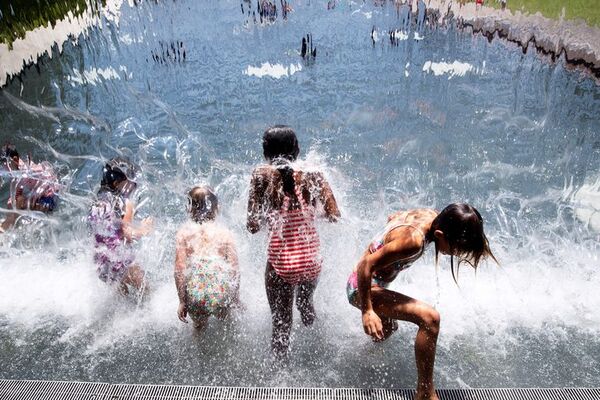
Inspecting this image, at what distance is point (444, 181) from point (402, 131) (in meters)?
1.89

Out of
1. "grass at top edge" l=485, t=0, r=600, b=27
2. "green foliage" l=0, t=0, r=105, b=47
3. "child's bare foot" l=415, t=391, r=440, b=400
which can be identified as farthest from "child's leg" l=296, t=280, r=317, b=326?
"grass at top edge" l=485, t=0, r=600, b=27

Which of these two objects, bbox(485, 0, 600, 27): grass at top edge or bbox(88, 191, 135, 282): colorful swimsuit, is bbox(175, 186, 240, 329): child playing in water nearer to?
bbox(88, 191, 135, 282): colorful swimsuit

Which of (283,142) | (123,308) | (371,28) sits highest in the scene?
(283,142)

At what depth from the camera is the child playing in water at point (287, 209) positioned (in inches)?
108

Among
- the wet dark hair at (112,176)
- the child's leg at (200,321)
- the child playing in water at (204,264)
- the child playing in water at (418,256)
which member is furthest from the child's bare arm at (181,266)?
the child playing in water at (418,256)

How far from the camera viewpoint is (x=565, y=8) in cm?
1345

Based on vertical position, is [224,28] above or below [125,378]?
below

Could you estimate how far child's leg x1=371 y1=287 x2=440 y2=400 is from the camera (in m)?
2.56

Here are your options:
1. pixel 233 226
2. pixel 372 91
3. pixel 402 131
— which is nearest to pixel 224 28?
pixel 372 91

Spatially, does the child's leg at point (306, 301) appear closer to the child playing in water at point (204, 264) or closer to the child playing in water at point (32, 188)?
the child playing in water at point (204, 264)

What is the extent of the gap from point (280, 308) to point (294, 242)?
0.43 m

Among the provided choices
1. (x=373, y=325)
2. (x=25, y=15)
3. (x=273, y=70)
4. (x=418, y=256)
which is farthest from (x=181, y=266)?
(x=25, y=15)

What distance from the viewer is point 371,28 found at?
53.2 ft

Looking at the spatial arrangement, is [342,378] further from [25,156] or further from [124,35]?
[124,35]
